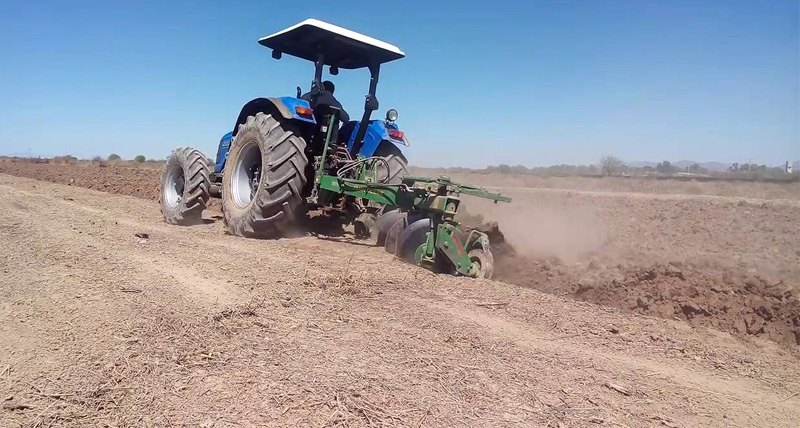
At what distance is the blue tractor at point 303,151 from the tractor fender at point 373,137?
0.02 meters

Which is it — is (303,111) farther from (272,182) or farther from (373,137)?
(373,137)

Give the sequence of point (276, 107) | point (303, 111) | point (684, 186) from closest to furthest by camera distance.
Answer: point (303, 111)
point (276, 107)
point (684, 186)

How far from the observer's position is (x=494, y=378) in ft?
9.18

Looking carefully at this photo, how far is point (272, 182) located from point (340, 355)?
4196mm

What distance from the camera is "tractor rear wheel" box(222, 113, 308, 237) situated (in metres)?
6.80

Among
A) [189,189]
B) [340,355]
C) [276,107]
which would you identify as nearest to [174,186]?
[189,189]

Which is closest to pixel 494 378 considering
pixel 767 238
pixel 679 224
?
pixel 767 238

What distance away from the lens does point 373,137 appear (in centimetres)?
780

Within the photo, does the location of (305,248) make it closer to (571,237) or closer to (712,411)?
(571,237)

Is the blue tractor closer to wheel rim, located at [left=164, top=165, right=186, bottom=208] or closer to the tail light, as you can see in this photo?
the tail light

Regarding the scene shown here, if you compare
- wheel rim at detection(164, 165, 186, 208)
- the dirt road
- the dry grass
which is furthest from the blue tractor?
the dry grass

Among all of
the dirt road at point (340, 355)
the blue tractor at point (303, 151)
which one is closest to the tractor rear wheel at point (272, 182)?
the blue tractor at point (303, 151)

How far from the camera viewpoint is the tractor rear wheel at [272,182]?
22.3ft

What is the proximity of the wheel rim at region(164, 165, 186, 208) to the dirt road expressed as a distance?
15.3 ft
